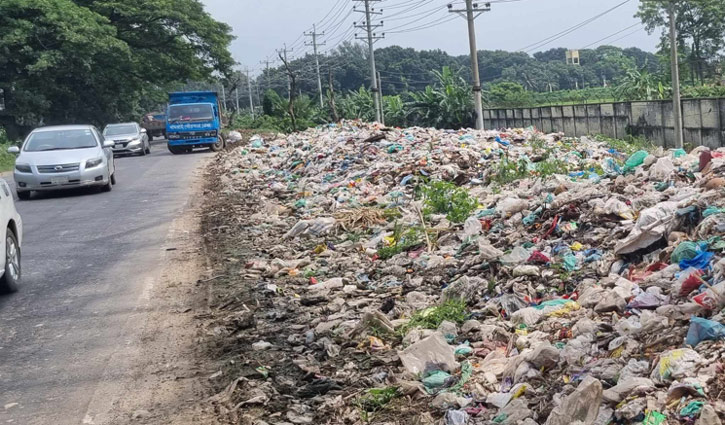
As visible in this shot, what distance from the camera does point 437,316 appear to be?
21.5ft

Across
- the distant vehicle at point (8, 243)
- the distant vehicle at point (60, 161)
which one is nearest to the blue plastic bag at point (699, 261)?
the distant vehicle at point (8, 243)

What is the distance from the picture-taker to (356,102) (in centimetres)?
5441

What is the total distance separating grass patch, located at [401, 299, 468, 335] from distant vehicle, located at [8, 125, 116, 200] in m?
11.9

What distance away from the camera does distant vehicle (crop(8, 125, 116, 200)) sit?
16516 millimetres

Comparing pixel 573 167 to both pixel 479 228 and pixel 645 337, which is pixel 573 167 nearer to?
pixel 479 228

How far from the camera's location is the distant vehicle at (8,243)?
810 cm

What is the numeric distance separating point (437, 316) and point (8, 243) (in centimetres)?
465

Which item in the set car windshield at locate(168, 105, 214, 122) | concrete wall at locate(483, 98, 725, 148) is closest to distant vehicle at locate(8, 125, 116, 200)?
car windshield at locate(168, 105, 214, 122)

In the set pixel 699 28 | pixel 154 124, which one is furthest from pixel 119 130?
pixel 699 28

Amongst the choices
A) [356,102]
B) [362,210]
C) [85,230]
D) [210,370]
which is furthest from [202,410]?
[356,102]

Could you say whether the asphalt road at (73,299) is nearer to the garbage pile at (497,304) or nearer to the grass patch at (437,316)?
the garbage pile at (497,304)

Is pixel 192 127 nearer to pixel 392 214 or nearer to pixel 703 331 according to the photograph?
pixel 392 214

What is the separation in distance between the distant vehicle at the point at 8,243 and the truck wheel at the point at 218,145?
23866 millimetres

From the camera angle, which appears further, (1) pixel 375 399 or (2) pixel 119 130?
(2) pixel 119 130
